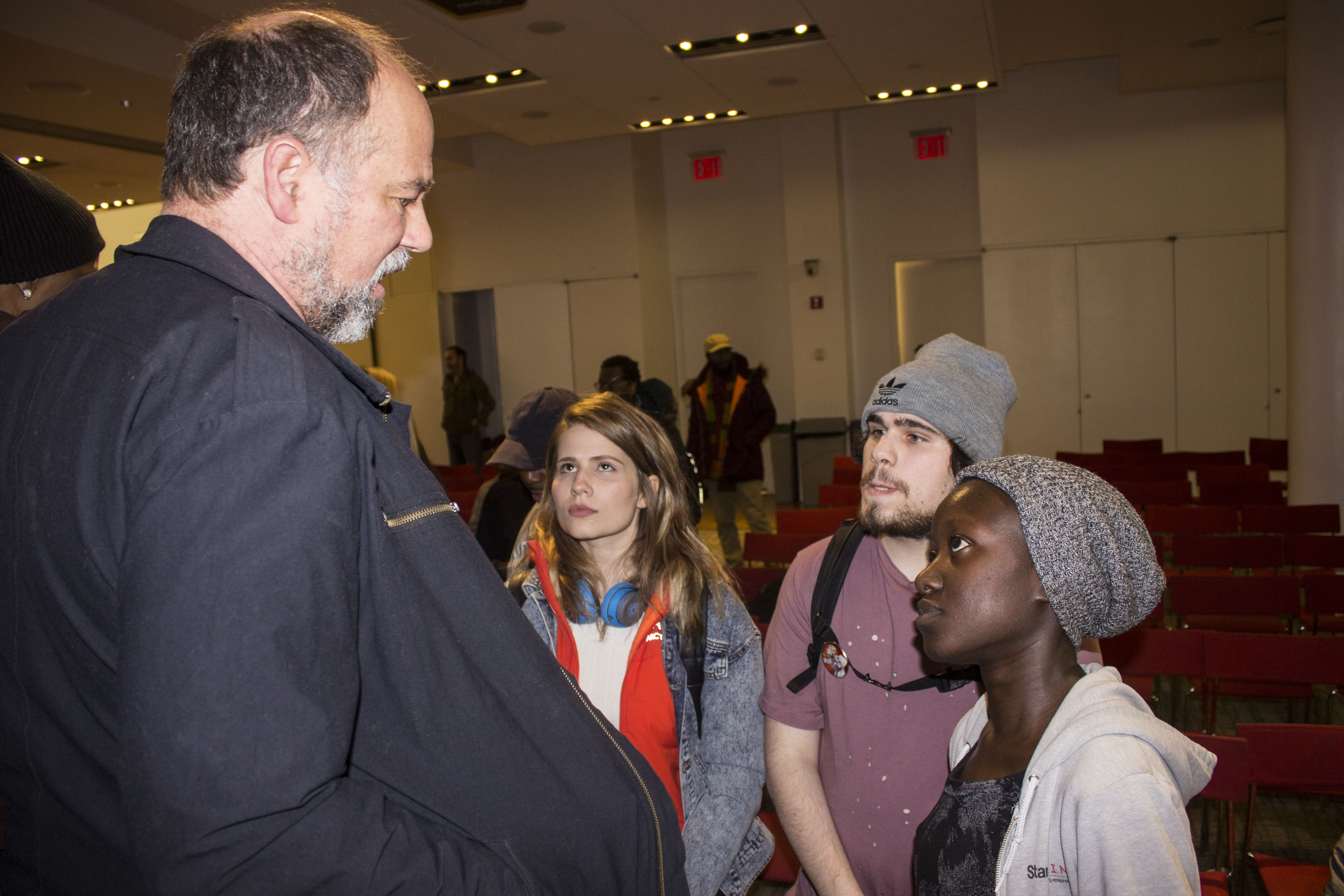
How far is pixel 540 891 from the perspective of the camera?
755 millimetres

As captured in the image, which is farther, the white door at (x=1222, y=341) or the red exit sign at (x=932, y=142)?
the red exit sign at (x=932, y=142)

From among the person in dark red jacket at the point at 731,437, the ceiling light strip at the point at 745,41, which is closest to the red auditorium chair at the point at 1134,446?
→ the person in dark red jacket at the point at 731,437

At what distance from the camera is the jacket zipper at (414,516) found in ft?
2.51

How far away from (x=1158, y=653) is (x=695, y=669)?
2.55m

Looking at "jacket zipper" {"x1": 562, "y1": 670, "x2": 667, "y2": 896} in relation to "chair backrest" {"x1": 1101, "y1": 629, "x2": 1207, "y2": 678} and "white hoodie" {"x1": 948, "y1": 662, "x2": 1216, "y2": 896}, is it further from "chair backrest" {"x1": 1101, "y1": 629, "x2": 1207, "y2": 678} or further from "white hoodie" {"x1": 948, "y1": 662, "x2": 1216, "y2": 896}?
"chair backrest" {"x1": 1101, "y1": 629, "x2": 1207, "y2": 678}

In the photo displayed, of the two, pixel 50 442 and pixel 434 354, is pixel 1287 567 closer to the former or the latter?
pixel 50 442

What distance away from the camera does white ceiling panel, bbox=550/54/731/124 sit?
326 inches

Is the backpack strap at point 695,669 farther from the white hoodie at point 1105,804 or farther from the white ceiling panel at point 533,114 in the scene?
the white ceiling panel at point 533,114

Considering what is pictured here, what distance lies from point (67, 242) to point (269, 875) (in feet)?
4.22

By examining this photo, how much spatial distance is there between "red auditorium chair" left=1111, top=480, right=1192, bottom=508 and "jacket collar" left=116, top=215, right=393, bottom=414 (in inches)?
267

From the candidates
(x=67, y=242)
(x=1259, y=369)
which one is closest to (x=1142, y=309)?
(x=1259, y=369)

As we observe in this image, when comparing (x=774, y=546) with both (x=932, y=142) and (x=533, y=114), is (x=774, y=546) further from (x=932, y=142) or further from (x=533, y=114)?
(x=932, y=142)

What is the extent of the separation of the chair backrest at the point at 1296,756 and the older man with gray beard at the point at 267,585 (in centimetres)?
249

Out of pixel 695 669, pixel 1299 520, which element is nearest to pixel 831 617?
pixel 695 669
